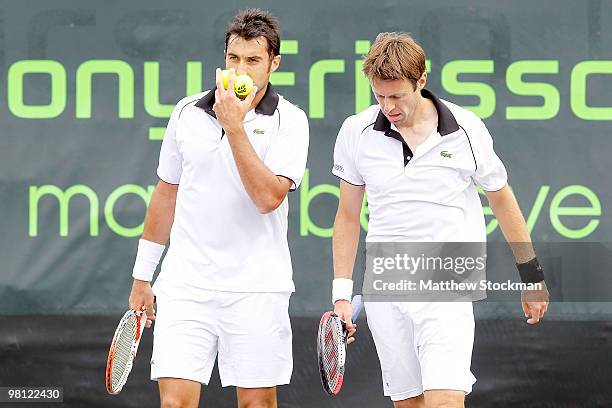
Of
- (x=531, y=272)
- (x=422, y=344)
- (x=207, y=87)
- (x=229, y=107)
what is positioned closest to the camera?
(x=229, y=107)

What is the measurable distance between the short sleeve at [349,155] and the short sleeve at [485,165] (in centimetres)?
49

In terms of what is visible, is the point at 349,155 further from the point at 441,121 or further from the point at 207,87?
the point at 207,87

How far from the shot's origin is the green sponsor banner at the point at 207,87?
6.44 meters

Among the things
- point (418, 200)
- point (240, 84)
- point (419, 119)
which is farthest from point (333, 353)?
point (240, 84)

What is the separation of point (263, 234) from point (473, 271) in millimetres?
901

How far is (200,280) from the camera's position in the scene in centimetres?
489

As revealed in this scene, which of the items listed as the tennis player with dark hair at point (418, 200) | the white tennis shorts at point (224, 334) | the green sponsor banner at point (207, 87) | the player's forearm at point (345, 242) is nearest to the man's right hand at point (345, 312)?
the tennis player with dark hair at point (418, 200)

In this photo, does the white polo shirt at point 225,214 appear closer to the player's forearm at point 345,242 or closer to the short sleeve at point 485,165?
the player's forearm at point 345,242

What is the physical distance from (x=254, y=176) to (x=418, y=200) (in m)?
0.69

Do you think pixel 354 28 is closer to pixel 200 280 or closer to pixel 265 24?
pixel 265 24

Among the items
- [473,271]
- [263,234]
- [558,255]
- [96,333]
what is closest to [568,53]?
[558,255]

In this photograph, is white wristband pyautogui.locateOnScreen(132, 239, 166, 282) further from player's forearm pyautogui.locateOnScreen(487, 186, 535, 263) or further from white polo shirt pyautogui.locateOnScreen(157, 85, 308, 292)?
player's forearm pyautogui.locateOnScreen(487, 186, 535, 263)

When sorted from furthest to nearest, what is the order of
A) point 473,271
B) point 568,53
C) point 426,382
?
point 568,53
point 473,271
point 426,382

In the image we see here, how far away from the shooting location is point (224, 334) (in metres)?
4.93
